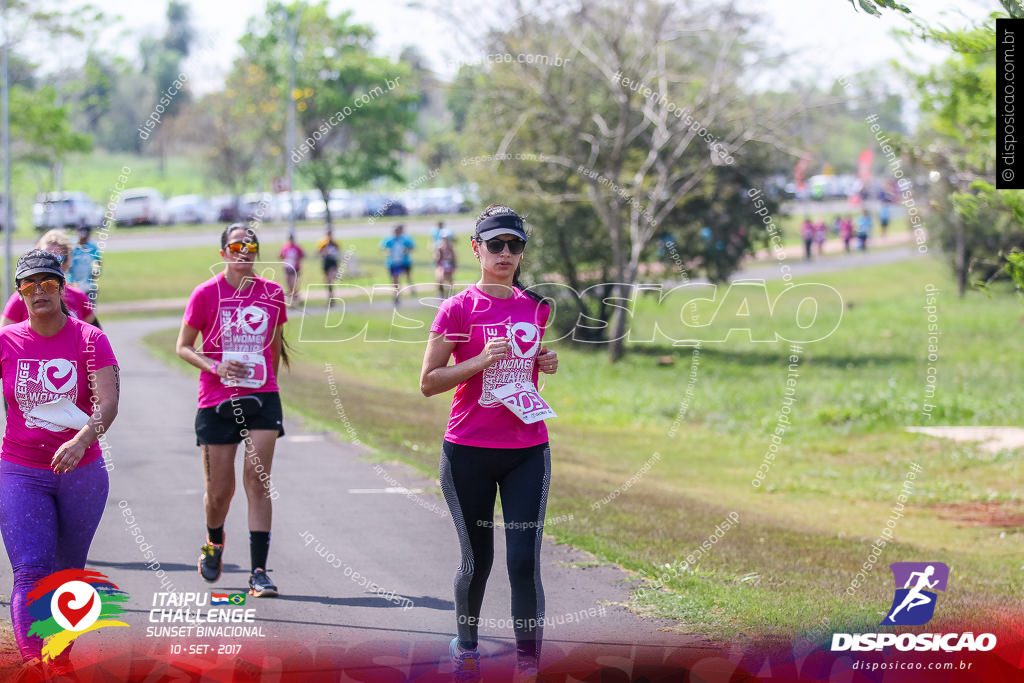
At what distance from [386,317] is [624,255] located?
514 cm

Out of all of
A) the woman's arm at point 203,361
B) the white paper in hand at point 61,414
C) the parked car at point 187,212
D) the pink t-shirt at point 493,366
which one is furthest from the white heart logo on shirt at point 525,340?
the parked car at point 187,212

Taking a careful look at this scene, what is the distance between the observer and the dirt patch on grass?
1084cm

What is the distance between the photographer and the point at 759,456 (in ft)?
47.5

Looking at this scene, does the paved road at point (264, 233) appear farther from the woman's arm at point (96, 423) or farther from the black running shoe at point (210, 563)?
the woman's arm at point (96, 423)

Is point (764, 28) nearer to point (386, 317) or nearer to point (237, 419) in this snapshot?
point (386, 317)

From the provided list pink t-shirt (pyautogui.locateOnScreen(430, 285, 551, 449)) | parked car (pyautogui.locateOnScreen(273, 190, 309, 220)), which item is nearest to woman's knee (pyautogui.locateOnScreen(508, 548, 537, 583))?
pink t-shirt (pyautogui.locateOnScreen(430, 285, 551, 449))

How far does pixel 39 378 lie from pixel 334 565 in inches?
107

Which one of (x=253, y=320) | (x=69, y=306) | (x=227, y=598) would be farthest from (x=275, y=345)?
(x=227, y=598)

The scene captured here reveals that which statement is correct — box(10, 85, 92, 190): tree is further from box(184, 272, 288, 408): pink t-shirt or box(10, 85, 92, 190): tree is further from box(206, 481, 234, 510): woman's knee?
box(206, 481, 234, 510): woman's knee

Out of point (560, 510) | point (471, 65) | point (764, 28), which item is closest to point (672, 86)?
point (764, 28)

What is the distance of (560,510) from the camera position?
9.25 meters

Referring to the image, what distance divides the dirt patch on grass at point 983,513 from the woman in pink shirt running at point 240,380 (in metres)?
7.10

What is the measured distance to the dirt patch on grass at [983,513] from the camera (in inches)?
427

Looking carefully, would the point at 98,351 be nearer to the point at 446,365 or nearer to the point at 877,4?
the point at 446,365
